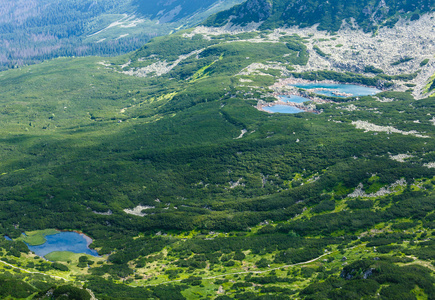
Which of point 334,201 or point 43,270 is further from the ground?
point 43,270

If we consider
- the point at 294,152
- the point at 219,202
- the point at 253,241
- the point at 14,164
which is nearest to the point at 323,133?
the point at 294,152

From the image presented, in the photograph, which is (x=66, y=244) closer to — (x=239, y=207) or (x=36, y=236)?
(x=36, y=236)

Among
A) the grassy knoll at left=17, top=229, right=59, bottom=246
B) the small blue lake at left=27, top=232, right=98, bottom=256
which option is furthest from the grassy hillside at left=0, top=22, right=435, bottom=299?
the small blue lake at left=27, top=232, right=98, bottom=256

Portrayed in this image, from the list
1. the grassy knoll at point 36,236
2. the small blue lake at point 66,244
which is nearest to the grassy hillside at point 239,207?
the grassy knoll at point 36,236

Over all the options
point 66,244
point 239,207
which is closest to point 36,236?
point 66,244

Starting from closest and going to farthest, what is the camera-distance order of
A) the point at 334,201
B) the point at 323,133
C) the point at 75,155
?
the point at 334,201 < the point at 323,133 < the point at 75,155

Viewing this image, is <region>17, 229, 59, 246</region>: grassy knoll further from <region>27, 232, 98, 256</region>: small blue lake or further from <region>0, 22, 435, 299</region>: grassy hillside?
<region>0, 22, 435, 299</region>: grassy hillside

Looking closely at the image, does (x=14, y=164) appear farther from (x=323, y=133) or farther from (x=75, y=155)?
(x=323, y=133)
